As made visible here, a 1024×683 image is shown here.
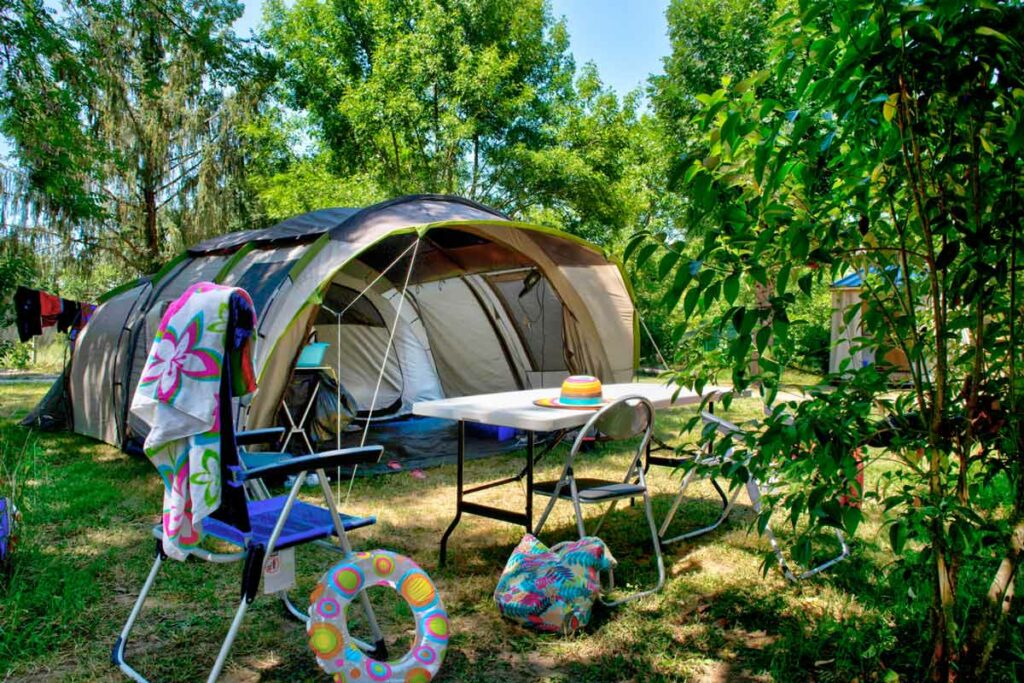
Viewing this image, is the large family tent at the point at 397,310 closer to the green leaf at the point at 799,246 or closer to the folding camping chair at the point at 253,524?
the folding camping chair at the point at 253,524

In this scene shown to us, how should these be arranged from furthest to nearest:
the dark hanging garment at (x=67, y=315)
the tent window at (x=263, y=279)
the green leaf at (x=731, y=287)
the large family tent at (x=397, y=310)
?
the dark hanging garment at (x=67, y=315), the large family tent at (x=397, y=310), the tent window at (x=263, y=279), the green leaf at (x=731, y=287)

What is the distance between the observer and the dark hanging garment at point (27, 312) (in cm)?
604

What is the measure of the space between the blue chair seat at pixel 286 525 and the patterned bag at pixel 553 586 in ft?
2.12

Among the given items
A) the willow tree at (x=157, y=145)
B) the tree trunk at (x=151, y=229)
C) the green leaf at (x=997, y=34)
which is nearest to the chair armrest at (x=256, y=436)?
the green leaf at (x=997, y=34)

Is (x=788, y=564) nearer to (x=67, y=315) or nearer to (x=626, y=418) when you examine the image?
(x=626, y=418)

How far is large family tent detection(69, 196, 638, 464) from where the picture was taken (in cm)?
439

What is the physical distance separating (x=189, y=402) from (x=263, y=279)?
261cm

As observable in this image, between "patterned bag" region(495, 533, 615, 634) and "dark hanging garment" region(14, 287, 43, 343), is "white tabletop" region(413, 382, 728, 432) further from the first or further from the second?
"dark hanging garment" region(14, 287, 43, 343)

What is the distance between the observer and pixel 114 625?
2633 millimetres

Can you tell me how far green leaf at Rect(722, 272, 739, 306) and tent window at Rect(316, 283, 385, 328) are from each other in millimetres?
4915

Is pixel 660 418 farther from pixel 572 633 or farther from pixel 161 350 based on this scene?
pixel 161 350

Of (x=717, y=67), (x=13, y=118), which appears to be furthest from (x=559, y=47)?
(x=13, y=118)

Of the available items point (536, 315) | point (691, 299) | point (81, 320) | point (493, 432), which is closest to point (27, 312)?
point (81, 320)

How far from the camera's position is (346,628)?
86.0 inches
